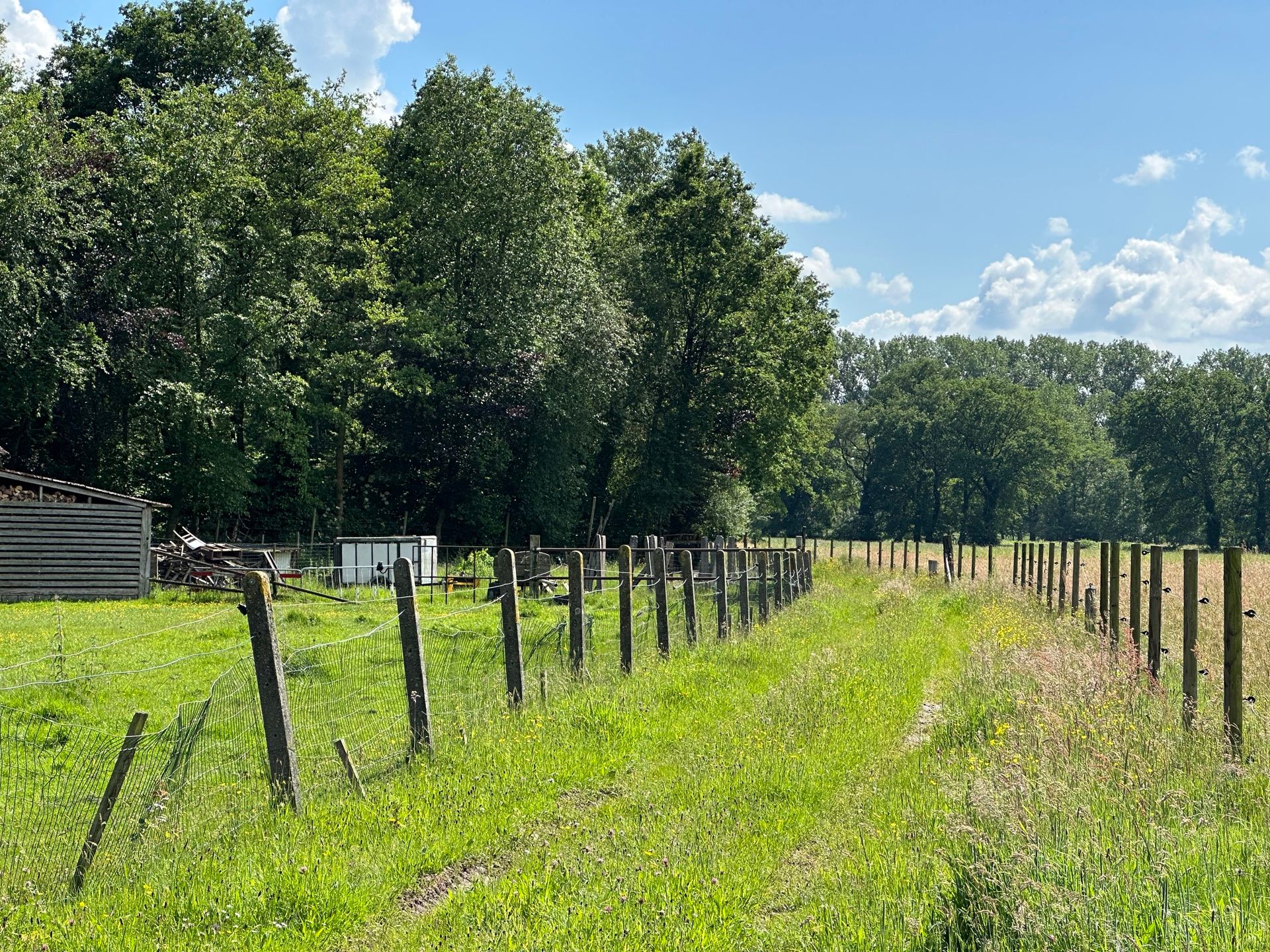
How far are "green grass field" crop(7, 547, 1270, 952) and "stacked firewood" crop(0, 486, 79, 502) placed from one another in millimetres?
24215

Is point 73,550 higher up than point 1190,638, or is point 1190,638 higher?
point 1190,638

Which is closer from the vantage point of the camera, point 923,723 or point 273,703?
point 273,703

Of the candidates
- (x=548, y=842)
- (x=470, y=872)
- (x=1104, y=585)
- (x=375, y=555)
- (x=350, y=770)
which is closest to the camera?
(x=470, y=872)

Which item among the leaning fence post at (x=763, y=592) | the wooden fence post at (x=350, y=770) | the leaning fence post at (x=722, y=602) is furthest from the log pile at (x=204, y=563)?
the wooden fence post at (x=350, y=770)

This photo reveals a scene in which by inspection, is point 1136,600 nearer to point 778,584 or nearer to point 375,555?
point 778,584

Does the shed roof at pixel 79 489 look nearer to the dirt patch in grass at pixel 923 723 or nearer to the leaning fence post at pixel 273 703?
the dirt patch in grass at pixel 923 723

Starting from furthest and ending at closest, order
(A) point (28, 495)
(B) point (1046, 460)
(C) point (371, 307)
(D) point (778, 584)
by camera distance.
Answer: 1. (B) point (1046, 460)
2. (C) point (371, 307)
3. (A) point (28, 495)
4. (D) point (778, 584)

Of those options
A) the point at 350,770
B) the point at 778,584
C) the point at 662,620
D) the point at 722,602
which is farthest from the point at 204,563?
the point at 350,770

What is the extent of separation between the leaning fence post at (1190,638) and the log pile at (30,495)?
2878 cm

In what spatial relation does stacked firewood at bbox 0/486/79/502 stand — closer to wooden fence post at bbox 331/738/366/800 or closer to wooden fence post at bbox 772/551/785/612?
wooden fence post at bbox 772/551/785/612

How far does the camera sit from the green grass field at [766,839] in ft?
15.6

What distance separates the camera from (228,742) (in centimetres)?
793

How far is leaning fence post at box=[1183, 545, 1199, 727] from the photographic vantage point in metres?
8.69

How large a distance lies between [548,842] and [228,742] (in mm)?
2831
